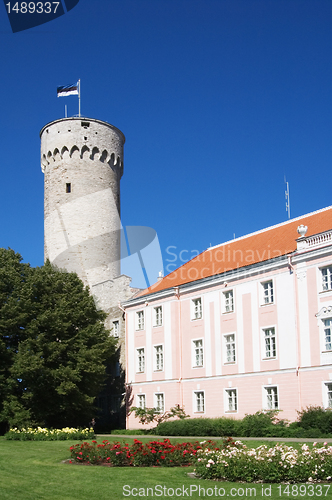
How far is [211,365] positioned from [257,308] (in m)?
4.99

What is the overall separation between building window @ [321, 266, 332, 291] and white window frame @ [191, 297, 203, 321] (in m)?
9.15

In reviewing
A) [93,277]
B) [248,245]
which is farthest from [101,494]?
[93,277]

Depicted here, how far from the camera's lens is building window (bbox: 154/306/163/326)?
126 ft

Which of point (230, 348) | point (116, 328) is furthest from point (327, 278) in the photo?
point (116, 328)

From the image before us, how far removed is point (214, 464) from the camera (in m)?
13.5

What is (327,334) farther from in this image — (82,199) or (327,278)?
(82,199)

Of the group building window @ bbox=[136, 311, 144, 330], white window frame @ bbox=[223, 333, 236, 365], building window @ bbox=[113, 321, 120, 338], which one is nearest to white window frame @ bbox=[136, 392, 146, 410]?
building window @ bbox=[136, 311, 144, 330]

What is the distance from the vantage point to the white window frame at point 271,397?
29981 mm

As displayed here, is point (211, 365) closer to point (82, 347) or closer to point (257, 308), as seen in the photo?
point (257, 308)

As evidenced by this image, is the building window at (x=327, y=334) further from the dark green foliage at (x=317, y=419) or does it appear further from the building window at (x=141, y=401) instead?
the building window at (x=141, y=401)

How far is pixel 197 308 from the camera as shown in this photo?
36125 millimetres

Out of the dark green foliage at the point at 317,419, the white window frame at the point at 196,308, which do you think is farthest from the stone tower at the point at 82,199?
the dark green foliage at the point at 317,419

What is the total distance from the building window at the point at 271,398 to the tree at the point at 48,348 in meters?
10.9

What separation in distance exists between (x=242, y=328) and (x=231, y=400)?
4.23 metres
